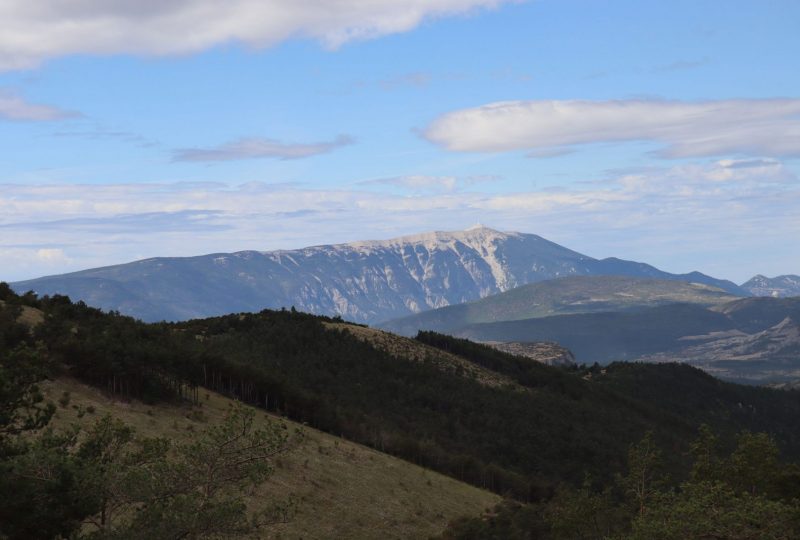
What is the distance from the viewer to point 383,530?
2402 inches

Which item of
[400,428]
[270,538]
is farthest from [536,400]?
[270,538]

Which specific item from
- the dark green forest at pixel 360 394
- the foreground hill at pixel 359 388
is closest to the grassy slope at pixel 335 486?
the dark green forest at pixel 360 394

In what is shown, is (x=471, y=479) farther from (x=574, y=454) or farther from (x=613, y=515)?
(x=574, y=454)

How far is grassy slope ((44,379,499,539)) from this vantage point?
192ft

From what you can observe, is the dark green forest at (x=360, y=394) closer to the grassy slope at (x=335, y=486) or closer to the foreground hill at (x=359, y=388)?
the foreground hill at (x=359, y=388)

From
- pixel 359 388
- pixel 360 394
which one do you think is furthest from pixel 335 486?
pixel 359 388

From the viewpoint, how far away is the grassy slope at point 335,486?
58.5 metres

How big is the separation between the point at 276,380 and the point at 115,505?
233 feet

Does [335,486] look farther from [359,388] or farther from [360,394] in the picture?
[359,388]

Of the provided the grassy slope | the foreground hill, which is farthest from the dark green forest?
the grassy slope

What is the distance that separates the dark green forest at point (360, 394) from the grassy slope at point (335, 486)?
3143 millimetres

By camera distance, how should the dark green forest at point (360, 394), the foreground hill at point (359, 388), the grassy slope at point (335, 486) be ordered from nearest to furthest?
the grassy slope at point (335, 486), the dark green forest at point (360, 394), the foreground hill at point (359, 388)

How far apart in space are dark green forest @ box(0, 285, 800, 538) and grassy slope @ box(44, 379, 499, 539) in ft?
10.3

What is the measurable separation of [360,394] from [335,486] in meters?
79.0
